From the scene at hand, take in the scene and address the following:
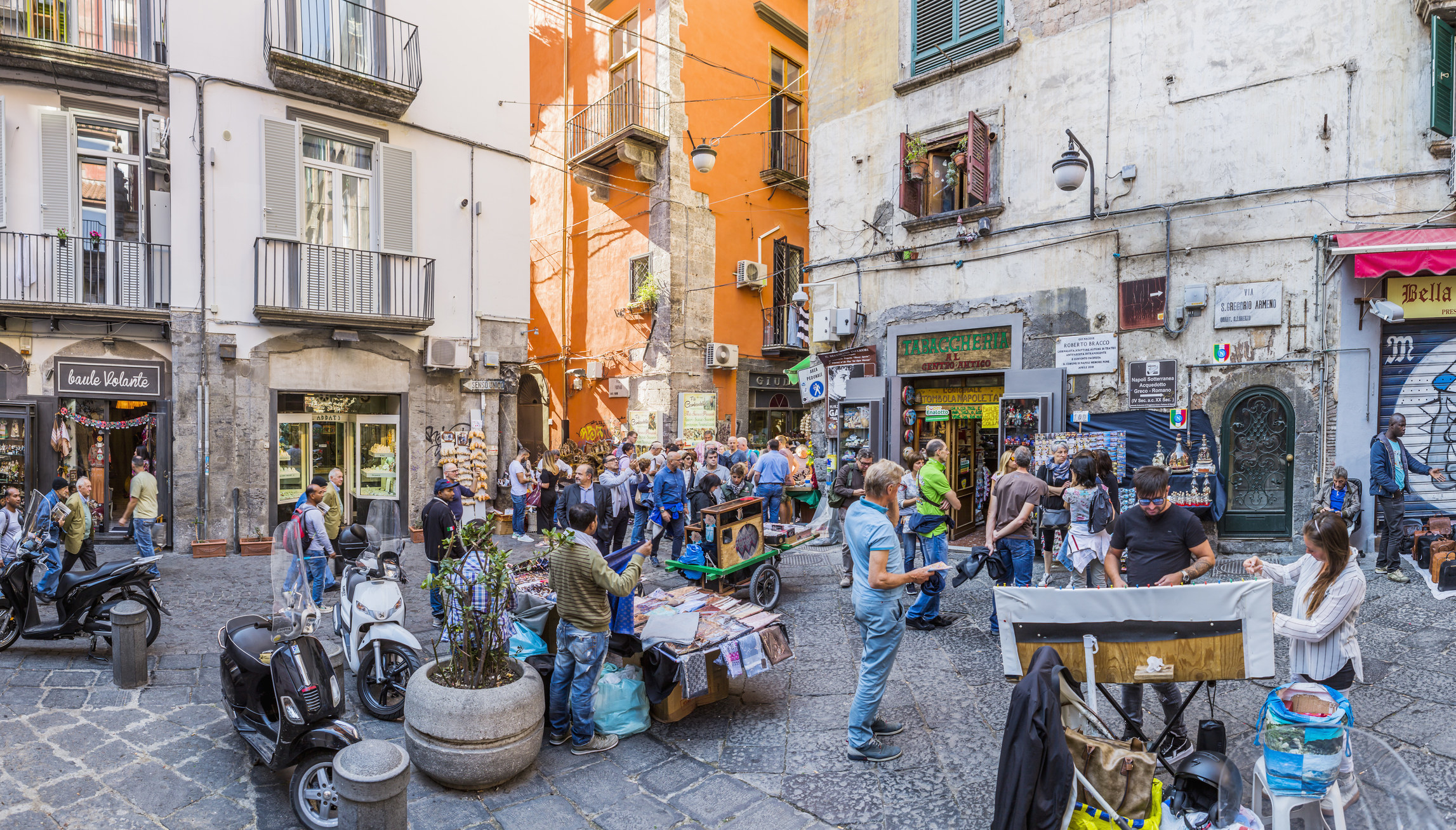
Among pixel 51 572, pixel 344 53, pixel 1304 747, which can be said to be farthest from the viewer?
pixel 344 53

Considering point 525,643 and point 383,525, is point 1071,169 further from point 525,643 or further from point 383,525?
point 383,525

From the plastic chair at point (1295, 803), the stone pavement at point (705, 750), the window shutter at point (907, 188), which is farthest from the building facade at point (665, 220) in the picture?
the plastic chair at point (1295, 803)

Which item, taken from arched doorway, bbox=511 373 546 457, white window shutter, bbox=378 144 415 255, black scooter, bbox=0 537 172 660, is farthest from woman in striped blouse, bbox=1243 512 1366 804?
arched doorway, bbox=511 373 546 457

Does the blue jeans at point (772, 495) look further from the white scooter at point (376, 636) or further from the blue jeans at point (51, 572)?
the blue jeans at point (51, 572)

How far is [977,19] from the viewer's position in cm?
1128

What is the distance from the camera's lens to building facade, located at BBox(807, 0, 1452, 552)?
8516 mm

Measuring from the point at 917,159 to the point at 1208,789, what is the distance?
1021 cm

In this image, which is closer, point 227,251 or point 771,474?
point 771,474

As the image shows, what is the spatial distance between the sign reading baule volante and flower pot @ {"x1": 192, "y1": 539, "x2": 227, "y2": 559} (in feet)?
7.87

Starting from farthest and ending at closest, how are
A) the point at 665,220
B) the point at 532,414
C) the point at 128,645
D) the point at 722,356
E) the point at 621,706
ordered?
the point at 532,414
the point at 722,356
the point at 665,220
the point at 128,645
the point at 621,706

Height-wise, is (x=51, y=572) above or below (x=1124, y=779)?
below

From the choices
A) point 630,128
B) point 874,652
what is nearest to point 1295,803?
point 874,652

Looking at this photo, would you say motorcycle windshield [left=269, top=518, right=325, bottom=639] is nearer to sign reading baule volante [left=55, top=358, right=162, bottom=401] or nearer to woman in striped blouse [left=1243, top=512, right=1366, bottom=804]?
woman in striped blouse [left=1243, top=512, right=1366, bottom=804]

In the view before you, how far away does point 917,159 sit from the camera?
11.8m
